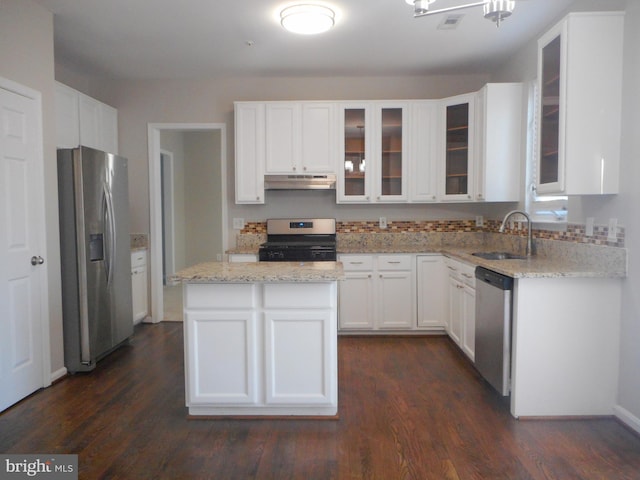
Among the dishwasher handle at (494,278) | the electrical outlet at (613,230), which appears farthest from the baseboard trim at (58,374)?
the electrical outlet at (613,230)

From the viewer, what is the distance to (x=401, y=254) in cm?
422

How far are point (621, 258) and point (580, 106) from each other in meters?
0.92

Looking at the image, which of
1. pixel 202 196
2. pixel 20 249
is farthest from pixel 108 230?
pixel 202 196

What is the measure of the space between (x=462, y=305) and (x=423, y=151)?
1.64 m

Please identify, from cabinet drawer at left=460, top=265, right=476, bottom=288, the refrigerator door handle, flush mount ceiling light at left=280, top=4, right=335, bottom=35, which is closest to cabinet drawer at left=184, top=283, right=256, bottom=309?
the refrigerator door handle

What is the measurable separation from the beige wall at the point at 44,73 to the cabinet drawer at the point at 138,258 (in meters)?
1.21

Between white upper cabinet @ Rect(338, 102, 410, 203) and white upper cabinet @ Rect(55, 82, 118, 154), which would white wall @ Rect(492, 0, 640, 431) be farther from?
white upper cabinet @ Rect(55, 82, 118, 154)

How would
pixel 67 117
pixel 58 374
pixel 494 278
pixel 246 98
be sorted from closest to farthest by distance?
pixel 494 278
pixel 58 374
pixel 67 117
pixel 246 98

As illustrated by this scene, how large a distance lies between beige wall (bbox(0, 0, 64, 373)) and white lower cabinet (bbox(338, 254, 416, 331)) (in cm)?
240

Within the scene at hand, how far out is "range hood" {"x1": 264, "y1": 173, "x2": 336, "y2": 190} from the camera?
4.39 m

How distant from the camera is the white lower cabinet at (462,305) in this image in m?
3.35

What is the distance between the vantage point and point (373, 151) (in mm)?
4395

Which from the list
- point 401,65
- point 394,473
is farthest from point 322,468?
point 401,65

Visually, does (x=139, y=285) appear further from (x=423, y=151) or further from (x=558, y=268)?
(x=558, y=268)
